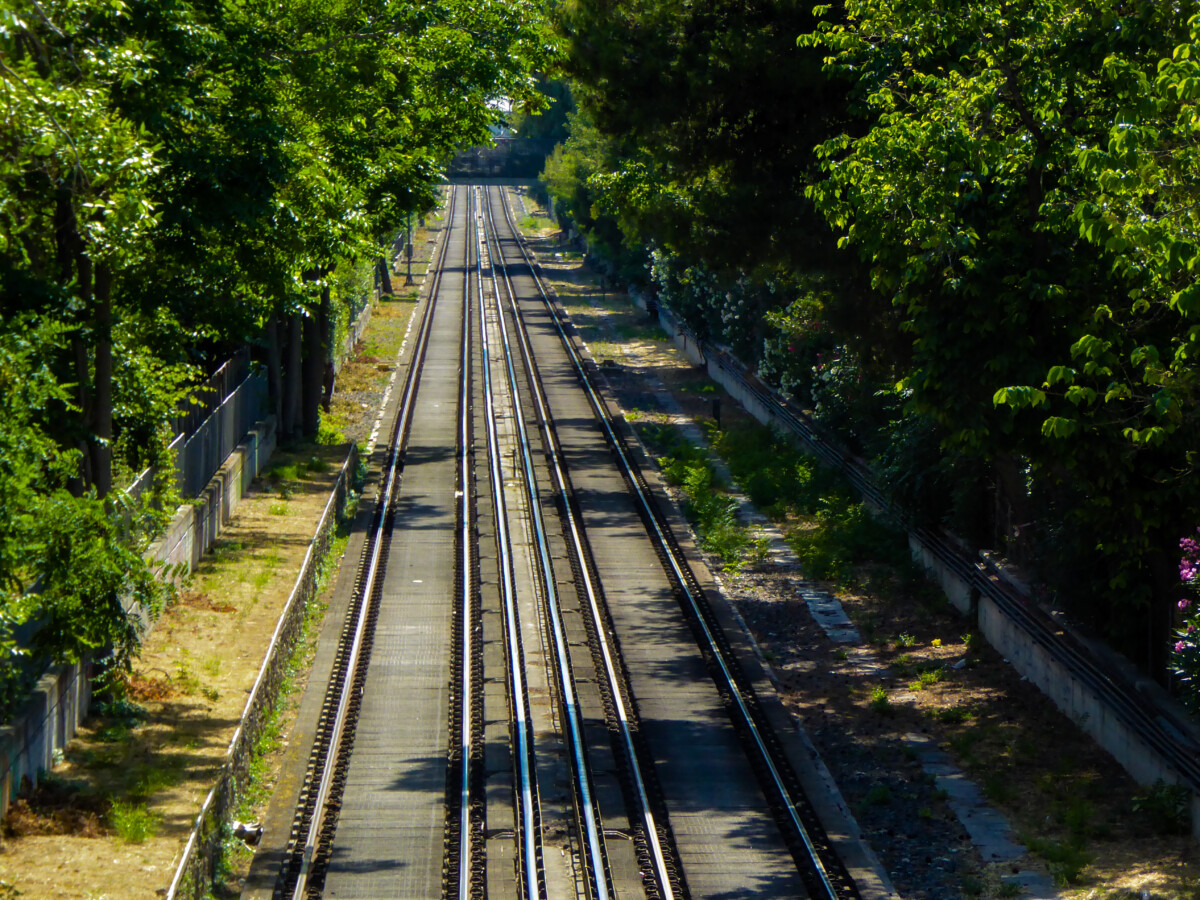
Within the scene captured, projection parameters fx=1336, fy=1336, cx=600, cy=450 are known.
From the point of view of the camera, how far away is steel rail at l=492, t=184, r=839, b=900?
1187 cm

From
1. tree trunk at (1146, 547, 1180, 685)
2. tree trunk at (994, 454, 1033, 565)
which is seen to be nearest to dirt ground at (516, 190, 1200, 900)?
tree trunk at (1146, 547, 1180, 685)

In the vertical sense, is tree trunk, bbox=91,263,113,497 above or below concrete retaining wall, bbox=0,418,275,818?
above

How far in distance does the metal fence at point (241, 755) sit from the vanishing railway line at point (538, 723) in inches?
24.5

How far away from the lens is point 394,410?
36.8m

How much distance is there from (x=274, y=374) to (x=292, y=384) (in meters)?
0.72

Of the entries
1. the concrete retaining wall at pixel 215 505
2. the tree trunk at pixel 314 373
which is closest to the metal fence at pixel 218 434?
the concrete retaining wall at pixel 215 505

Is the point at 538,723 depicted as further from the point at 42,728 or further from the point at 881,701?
the point at 42,728

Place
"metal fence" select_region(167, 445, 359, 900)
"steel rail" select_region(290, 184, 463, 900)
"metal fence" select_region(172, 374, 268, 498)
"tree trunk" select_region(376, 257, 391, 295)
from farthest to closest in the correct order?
1. "tree trunk" select_region(376, 257, 391, 295)
2. "metal fence" select_region(172, 374, 268, 498)
3. "steel rail" select_region(290, 184, 463, 900)
4. "metal fence" select_region(167, 445, 359, 900)

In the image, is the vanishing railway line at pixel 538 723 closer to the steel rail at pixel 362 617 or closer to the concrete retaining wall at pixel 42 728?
the steel rail at pixel 362 617

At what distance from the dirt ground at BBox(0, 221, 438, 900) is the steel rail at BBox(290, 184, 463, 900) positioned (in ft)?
1.83

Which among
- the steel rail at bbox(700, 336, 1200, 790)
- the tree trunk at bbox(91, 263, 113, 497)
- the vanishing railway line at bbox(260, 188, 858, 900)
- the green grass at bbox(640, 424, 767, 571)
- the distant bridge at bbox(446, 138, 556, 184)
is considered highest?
the distant bridge at bbox(446, 138, 556, 184)

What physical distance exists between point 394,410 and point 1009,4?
84.6 ft

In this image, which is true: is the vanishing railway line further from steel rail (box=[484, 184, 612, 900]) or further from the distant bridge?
the distant bridge

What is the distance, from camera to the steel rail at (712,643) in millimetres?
11867
